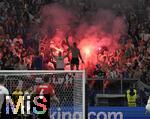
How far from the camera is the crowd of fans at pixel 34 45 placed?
71.5 feet

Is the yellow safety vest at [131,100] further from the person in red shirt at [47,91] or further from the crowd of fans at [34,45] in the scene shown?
the person in red shirt at [47,91]

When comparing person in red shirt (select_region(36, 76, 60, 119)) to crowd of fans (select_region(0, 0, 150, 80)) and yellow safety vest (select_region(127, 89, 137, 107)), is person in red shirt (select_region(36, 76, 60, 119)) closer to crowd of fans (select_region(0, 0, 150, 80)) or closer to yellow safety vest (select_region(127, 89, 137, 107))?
yellow safety vest (select_region(127, 89, 137, 107))

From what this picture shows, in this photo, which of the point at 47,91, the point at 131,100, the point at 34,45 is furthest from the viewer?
the point at 34,45

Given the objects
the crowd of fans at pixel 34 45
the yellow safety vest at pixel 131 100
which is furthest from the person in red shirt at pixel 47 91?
the crowd of fans at pixel 34 45

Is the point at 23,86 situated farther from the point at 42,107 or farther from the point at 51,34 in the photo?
the point at 51,34

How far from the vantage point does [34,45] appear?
24.0m

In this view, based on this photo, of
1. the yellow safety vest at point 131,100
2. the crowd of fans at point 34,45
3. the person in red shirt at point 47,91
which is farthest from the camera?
the crowd of fans at point 34,45

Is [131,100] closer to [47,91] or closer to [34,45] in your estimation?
[47,91]

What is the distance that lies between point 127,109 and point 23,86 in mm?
5071

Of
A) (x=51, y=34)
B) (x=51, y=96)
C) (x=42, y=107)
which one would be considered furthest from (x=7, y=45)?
(x=42, y=107)

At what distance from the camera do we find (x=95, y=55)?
970 inches

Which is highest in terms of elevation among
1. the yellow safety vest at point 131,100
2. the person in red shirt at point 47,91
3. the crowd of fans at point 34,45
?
the crowd of fans at point 34,45

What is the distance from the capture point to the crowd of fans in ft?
71.5

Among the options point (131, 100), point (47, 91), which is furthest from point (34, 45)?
point (47, 91)
